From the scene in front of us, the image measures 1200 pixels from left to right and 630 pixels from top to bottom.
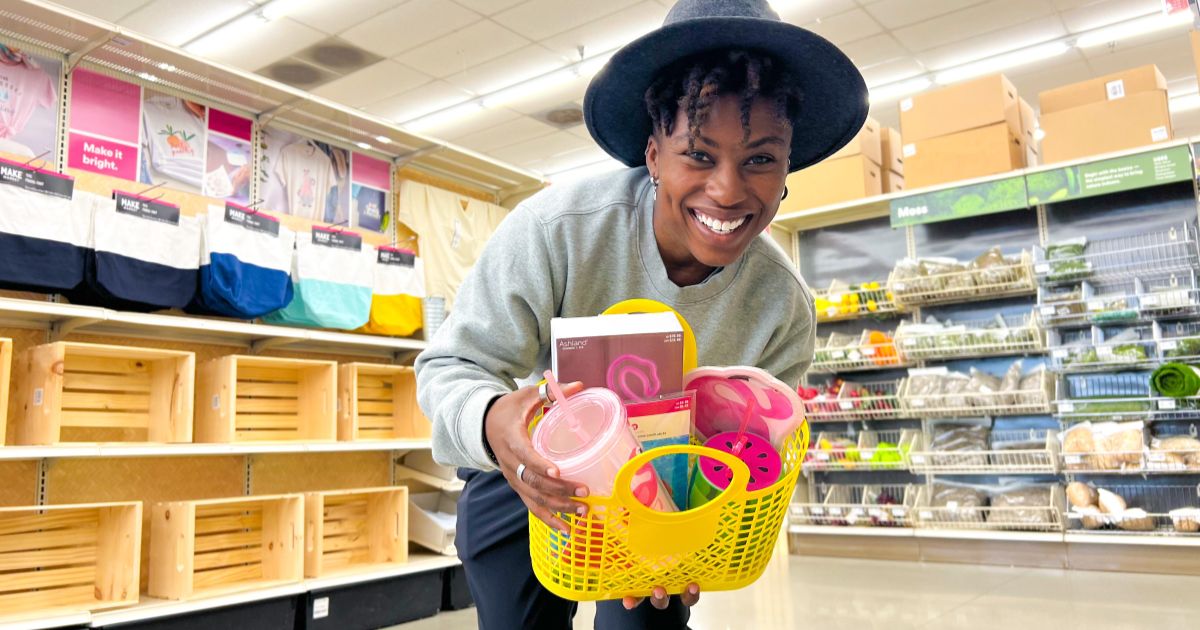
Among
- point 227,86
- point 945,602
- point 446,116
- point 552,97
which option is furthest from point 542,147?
point 945,602

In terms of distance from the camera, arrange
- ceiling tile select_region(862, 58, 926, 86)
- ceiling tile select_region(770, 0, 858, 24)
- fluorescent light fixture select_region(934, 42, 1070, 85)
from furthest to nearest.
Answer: ceiling tile select_region(862, 58, 926, 86) < fluorescent light fixture select_region(934, 42, 1070, 85) < ceiling tile select_region(770, 0, 858, 24)

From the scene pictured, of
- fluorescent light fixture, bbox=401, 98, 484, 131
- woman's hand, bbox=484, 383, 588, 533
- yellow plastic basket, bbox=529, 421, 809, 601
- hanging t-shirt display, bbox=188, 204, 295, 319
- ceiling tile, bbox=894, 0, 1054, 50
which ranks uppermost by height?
ceiling tile, bbox=894, 0, 1054, 50

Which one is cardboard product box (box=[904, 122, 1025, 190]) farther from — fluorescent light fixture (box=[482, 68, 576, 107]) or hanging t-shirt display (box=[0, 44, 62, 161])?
hanging t-shirt display (box=[0, 44, 62, 161])

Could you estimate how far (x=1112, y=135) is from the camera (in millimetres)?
4570

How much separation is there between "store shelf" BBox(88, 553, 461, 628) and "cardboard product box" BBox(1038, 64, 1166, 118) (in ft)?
13.8

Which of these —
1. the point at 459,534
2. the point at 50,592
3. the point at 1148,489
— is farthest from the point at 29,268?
the point at 1148,489

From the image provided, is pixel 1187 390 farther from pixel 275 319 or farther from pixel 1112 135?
pixel 275 319

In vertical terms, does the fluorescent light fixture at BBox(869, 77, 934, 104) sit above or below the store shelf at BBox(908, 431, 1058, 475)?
above

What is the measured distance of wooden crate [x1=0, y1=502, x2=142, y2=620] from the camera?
3.12 m

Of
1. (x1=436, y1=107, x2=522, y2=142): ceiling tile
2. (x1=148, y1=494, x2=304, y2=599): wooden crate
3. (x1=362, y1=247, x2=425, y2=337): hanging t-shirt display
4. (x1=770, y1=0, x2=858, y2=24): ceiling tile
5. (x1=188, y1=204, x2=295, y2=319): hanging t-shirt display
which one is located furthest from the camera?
(x1=436, y1=107, x2=522, y2=142): ceiling tile

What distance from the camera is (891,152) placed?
577 cm

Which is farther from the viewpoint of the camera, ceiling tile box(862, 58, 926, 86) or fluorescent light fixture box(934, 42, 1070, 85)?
ceiling tile box(862, 58, 926, 86)

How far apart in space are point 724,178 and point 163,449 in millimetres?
2979

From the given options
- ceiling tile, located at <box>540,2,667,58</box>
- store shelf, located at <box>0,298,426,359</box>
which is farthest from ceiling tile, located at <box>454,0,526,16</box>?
store shelf, located at <box>0,298,426,359</box>
